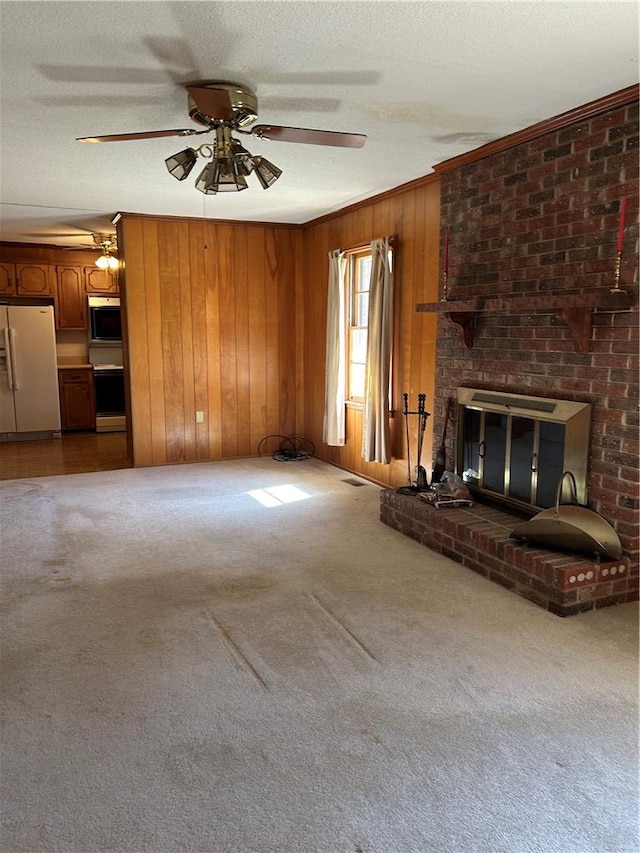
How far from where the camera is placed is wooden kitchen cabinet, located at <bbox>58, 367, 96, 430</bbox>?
817cm

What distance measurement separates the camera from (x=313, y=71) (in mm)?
2648

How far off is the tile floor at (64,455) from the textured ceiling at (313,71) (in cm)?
289

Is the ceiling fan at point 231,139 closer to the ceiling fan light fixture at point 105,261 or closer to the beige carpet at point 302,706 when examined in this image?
the beige carpet at point 302,706

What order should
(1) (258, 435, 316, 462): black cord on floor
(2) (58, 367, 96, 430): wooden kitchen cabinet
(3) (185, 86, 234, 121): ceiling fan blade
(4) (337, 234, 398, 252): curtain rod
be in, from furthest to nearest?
(2) (58, 367, 96, 430): wooden kitchen cabinet
(1) (258, 435, 316, 462): black cord on floor
(4) (337, 234, 398, 252): curtain rod
(3) (185, 86, 234, 121): ceiling fan blade

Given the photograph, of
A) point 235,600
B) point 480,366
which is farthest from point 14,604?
point 480,366

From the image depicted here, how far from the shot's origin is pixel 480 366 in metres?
4.00

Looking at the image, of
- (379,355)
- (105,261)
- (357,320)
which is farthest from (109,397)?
(379,355)

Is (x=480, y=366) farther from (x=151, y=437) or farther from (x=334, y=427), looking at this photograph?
(x=151, y=437)

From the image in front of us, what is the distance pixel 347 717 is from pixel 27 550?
2.49m

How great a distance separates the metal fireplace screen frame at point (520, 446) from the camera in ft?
10.6

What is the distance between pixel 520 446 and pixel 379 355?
1.62 meters

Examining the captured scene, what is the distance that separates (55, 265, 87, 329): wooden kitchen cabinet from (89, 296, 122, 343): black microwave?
16cm

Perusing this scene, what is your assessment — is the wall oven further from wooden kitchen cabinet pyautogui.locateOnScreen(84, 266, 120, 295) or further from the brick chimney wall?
the brick chimney wall

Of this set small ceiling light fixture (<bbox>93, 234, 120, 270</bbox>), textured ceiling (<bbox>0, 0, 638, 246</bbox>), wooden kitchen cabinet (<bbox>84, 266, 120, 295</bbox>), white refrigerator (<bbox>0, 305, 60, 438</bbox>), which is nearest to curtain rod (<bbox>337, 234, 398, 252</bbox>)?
textured ceiling (<bbox>0, 0, 638, 246</bbox>)
